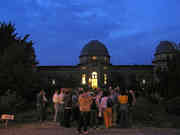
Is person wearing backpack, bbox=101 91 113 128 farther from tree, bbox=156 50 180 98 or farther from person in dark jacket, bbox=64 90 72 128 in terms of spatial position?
tree, bbox=156 50 180 98

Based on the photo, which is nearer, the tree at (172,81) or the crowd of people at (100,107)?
the crowd of people at (100,107)

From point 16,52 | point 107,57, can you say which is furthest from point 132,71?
point 16,52

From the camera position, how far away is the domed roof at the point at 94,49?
2606 inches

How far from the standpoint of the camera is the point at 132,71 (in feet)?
203

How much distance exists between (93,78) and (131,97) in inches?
2000

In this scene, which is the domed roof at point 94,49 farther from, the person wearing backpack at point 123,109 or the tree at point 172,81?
the person wearing backpack at point 123,109

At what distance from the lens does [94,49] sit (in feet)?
219

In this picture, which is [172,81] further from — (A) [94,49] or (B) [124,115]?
(A) [94,49]

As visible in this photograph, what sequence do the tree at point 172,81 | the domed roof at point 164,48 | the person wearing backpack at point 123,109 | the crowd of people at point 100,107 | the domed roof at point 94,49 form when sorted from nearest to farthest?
the crowd of people at point 100,107
the person wearing backpack at point 123,109
the tree at point 172,81
the domed roof at point 164,48
the domed roof at point 94,49

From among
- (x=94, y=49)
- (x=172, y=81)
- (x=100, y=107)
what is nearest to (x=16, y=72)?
(x=100, y=107)

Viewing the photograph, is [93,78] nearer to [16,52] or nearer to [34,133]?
[16,52]

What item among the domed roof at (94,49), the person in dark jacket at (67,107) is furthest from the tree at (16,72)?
the domed roof at (94,49)

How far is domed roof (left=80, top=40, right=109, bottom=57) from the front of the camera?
66.2 m

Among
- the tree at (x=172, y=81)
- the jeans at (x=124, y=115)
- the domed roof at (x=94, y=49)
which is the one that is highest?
the domed roof at (x=94, y=49)
